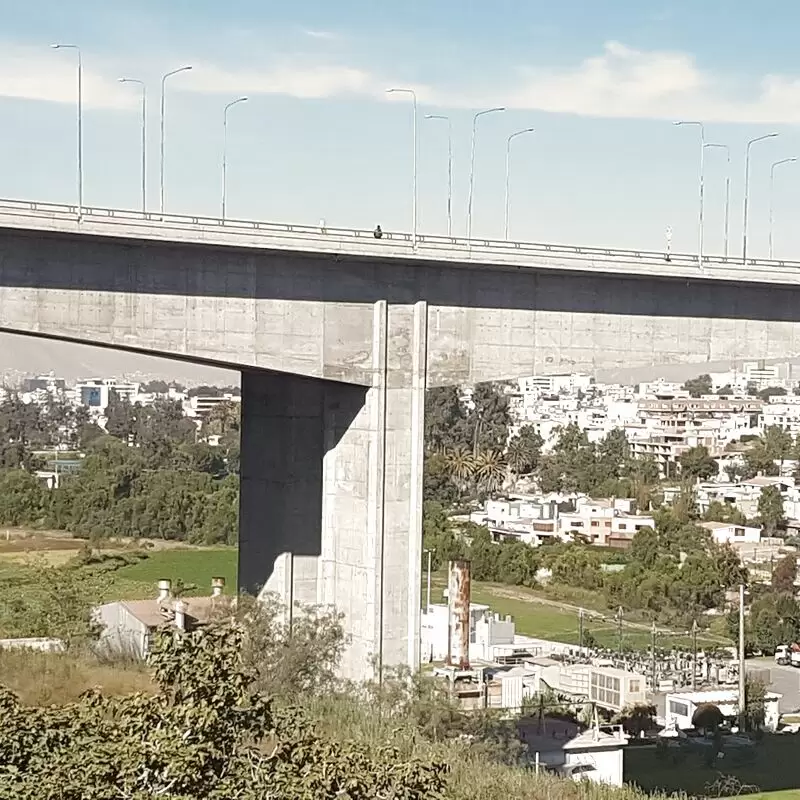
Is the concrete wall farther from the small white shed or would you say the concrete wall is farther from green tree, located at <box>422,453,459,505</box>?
green tree, located at <box>422,453,459,505</box>

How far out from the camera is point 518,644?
63719 millimetres

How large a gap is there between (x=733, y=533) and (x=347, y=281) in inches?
2803

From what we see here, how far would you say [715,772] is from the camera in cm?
4531

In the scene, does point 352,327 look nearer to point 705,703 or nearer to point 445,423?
point 705,703

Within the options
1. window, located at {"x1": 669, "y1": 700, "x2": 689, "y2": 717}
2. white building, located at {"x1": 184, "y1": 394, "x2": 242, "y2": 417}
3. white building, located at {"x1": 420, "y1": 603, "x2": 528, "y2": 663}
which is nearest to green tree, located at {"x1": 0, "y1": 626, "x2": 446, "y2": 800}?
window, located at {"x1": 669, "y1": 700, "x2": 689, "y2": 717}

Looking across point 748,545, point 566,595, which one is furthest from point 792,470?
point 566,595

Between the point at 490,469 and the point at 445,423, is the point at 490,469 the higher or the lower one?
the lower one

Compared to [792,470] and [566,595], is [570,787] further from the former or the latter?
[792,470]

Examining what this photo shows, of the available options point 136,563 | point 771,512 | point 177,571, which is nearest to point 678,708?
point 177,571

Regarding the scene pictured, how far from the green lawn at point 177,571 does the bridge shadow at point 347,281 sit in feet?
118

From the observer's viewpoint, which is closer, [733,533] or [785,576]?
[785,576]

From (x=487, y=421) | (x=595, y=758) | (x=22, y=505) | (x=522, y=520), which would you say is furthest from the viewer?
(x=487, y=421)

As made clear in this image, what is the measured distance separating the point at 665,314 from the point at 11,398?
13501 centimetres

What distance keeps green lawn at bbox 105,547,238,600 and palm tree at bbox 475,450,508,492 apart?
37.6 m
